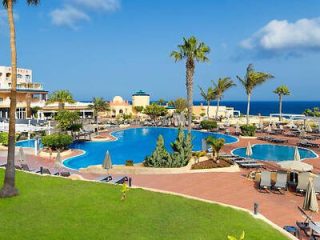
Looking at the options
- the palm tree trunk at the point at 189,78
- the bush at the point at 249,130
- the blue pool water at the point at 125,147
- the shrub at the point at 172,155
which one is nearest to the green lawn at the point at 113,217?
the shrub at the point at 172,155

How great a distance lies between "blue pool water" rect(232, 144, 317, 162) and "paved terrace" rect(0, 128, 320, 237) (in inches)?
274

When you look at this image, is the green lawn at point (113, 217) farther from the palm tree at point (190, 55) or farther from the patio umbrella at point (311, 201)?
the palm tree at point (190, 55)

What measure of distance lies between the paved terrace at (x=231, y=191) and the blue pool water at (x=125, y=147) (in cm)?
767

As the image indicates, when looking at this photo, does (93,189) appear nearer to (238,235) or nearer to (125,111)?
(238,235)

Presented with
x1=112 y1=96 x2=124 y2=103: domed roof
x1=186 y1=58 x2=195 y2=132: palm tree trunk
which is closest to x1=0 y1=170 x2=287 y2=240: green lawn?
x1=186 y1=58 x2=195 y2=132: palm tree trunk

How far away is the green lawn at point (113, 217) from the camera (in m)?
8.74

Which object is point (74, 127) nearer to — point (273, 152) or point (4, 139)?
point (4, 139)

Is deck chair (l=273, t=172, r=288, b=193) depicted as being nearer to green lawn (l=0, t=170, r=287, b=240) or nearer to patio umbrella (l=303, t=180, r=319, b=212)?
patio umbrella (l=303, t=180, r=319, b=212)

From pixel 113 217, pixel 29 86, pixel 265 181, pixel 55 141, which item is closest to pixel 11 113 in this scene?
pixel 113 217

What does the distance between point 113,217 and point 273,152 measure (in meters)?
23.0

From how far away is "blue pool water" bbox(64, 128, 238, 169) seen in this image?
87.0 ft

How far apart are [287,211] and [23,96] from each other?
51237 mm

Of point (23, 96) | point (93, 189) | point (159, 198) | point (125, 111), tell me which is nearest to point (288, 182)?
point (159, 198)

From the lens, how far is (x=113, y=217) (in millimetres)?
9930
